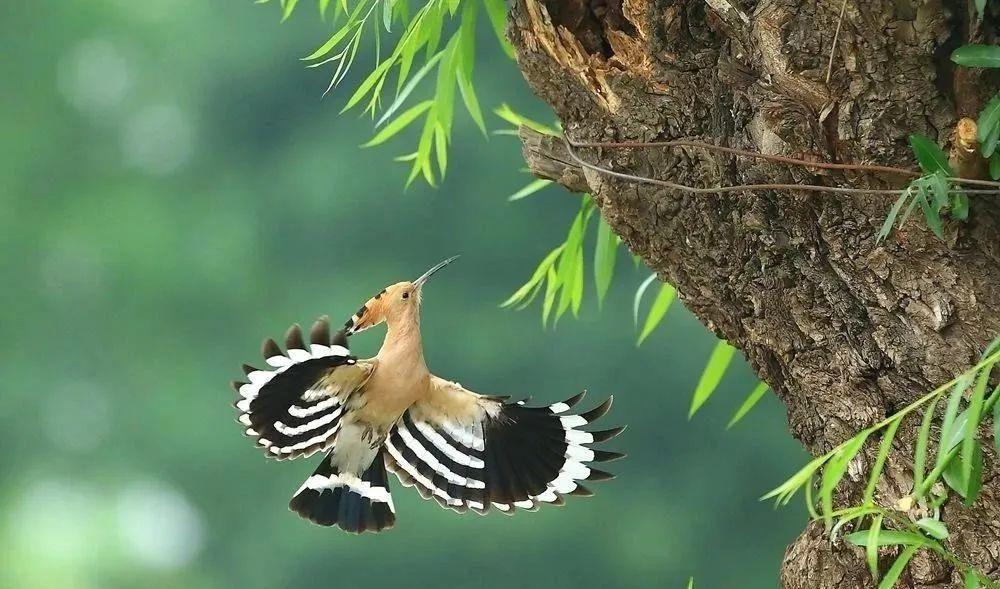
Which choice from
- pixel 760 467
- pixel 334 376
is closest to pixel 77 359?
pixel 760 467

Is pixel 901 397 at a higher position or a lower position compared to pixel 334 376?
lower

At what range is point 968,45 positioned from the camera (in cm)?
78

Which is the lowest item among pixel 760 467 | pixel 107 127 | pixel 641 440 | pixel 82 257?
pixel 760 467

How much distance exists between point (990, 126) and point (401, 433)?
0.61m

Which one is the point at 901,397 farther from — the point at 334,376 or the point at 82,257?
the point at 82,257

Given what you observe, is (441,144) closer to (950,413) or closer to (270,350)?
(270,350)

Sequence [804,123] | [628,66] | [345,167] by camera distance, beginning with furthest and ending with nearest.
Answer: [345,167] < [628,66] < [804,123]

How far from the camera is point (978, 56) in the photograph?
763 millimetres

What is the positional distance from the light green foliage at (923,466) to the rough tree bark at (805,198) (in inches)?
1.9

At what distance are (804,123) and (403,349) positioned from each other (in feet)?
1.35

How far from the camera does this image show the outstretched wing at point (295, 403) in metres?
1.11

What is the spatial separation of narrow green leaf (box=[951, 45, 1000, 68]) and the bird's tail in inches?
25.0

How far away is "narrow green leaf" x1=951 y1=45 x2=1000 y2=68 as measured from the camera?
76 cm

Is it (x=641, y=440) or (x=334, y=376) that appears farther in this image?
(x=641, y=440)
